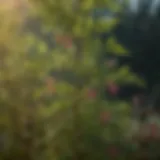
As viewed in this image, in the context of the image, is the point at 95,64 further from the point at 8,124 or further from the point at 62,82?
the point at 8,124

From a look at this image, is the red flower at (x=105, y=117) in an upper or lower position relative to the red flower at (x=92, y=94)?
lower

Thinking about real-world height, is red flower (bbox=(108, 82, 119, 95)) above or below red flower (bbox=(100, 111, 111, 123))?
above

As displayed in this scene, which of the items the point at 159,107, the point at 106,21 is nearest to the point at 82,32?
the point at 106,21

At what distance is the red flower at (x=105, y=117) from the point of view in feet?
2.97

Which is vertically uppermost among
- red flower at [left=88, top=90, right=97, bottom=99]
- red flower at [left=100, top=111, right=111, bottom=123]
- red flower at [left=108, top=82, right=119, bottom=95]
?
red flower at [left=108, top=82, right=119, bottom=95]

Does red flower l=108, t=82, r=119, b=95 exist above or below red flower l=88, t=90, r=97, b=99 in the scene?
above

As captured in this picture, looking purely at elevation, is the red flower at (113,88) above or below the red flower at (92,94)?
above

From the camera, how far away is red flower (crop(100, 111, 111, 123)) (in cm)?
90

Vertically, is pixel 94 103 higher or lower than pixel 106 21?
lower

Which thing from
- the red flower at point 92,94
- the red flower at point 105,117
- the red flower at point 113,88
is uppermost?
the red flower at point 113,88

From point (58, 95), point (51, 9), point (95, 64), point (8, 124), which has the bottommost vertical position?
point (8, 124)

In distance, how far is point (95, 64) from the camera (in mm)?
908

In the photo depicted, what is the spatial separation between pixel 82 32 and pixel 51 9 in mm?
113

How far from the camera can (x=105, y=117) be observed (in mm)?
907
